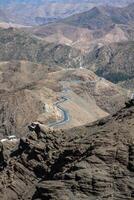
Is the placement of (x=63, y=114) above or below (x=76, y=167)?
below

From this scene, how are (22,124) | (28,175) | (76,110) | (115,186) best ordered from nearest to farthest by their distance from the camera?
(115,186)
(28,175)
(22,124)
(76,110)

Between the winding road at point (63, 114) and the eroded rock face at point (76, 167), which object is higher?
the eroded rock face at point (76, 167)

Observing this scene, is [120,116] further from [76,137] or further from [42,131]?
[42,131]

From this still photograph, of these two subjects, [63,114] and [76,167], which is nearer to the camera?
Result: [76,167]

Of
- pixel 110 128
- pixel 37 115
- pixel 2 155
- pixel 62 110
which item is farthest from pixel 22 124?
pixel 110 128

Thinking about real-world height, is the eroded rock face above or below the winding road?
above

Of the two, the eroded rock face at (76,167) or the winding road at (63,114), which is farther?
the winding road at (63,114)

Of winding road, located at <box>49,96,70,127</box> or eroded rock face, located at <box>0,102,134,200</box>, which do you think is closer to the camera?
eroded rock face, located at <box>0,102,134,200</box>

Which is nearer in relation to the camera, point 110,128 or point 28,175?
point 110,128
